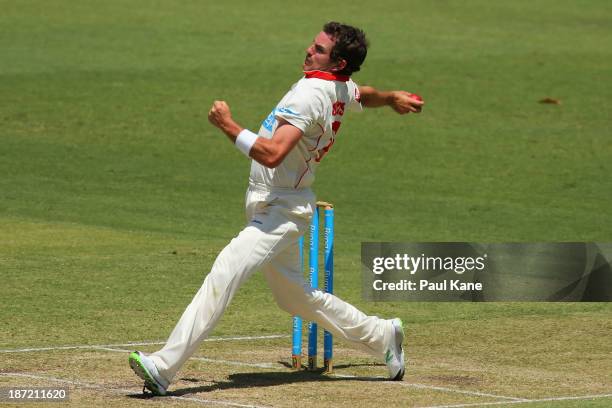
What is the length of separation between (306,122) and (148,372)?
1.79 m

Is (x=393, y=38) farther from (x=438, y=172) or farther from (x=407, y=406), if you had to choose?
(x=407, y=406)

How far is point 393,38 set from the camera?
3484cm

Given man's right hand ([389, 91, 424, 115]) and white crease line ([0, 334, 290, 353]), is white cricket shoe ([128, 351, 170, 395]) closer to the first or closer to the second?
white crease line ([0, 334, 290, 353])

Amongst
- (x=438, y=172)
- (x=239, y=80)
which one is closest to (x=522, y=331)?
(x=438, y=172)

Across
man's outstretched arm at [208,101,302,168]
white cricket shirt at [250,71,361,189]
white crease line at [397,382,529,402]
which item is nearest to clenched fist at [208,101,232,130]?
man's outstretched arm at [208,101,302,168]

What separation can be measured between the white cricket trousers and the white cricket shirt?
93 mm

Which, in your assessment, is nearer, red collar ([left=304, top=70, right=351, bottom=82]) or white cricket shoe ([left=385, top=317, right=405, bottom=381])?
red collar ([left=304, top=70, right=351, bottom=82])

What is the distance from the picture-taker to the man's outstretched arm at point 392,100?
985 centimetres

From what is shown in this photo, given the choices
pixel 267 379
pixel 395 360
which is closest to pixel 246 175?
pixel 267 379

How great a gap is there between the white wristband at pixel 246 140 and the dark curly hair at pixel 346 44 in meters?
0.95

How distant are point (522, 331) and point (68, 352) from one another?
377cm

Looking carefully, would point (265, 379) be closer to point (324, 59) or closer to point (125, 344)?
point (125, 344)

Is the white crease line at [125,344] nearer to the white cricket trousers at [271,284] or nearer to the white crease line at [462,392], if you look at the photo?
the white cricket trousers at [271,284]

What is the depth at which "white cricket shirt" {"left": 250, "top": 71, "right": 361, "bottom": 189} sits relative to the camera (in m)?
8.92
